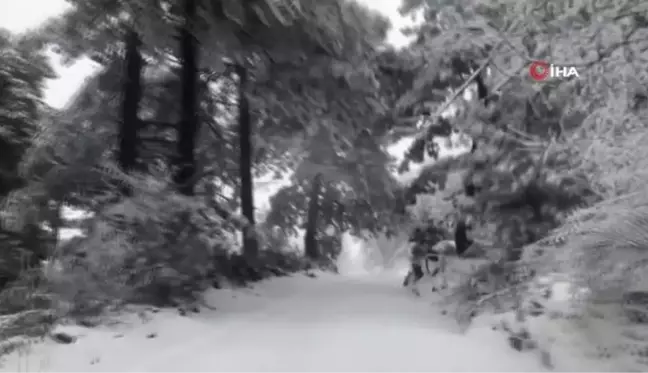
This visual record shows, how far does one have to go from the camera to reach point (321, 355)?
5.30 meters

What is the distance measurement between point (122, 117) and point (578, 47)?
302 inches

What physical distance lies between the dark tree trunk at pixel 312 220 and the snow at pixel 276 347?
33.8ft

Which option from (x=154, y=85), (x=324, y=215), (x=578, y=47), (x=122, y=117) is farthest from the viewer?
(x=324, y=215)

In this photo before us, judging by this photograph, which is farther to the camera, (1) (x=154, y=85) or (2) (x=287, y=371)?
(1) (x=154, y=85)

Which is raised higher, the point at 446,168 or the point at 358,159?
the point at 358,159

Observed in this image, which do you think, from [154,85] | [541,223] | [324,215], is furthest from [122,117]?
[324,215]

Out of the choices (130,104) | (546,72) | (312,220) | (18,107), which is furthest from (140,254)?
(312,220)

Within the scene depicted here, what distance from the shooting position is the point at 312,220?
59.9 ft

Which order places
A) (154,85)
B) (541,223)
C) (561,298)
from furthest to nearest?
(154,85), (541,223), (561,298)

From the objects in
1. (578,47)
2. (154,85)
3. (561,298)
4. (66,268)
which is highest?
(154,85)

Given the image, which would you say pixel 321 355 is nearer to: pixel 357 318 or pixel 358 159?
pixel 357 318

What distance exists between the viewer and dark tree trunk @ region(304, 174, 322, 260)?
18.3 meters

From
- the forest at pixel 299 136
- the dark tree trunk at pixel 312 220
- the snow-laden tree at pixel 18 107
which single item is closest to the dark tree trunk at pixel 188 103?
the forest at pixel 299 136

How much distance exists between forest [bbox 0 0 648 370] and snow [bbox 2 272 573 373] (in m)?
0.55
